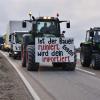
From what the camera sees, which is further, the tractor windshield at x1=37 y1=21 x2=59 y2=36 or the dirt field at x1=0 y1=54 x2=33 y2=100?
the tractor windshield at x1=37 y1=21 x2=59 y2=36

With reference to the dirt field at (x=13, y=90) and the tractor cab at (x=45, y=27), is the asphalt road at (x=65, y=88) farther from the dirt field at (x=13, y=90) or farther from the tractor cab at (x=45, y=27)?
the tractor cab at (x=45, y=27)

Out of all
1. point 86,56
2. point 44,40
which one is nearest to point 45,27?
point 44,40

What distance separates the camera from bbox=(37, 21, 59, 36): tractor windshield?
2741 centimetres

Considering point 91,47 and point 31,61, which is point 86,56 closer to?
point 91,47

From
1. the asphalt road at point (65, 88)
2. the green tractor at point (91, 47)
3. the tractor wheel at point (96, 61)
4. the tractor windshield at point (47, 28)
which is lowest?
the asphalt road at point (65, 88)

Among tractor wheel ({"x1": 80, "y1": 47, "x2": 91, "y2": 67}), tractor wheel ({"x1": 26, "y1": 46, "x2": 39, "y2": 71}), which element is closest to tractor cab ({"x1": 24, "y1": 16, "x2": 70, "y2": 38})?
tractor wheel ({"x1": 26, "y1": 46, "x2": 39, "y2": 71})

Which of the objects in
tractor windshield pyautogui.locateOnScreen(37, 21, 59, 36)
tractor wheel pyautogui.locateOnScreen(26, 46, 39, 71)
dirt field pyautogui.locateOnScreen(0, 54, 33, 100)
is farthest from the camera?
tractor windshield pyautogui.locateOnScreen(37, 21, 59, 36)

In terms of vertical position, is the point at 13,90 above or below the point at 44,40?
below

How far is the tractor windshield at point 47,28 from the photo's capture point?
27.4 metres

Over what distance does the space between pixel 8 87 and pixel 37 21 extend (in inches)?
424

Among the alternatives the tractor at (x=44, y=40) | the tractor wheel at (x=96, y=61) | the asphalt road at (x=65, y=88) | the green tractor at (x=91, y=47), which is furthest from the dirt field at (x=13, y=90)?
the green tractor at (x=91, y=47)

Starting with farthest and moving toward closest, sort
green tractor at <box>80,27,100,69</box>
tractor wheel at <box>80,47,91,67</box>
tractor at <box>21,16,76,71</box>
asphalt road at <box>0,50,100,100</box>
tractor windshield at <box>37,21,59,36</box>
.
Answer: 1. tractor wheel at <box>80,47,91,67</box>
2. green tractor at <box>80,27,100,69</box>
3. tractor windshield at <box>37,21,59,36</box>
4. tractor at <box>21,16,76,71</box>
5. asphalt road at <box>0,50,100,100</box>

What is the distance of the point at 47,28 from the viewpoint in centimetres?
2753

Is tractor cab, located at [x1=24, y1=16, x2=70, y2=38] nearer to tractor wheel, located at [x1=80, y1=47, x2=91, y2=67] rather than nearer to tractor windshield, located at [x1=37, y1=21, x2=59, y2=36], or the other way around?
tractor windshield, located at [x1=37, y1=21, x2=59, y2=36]
